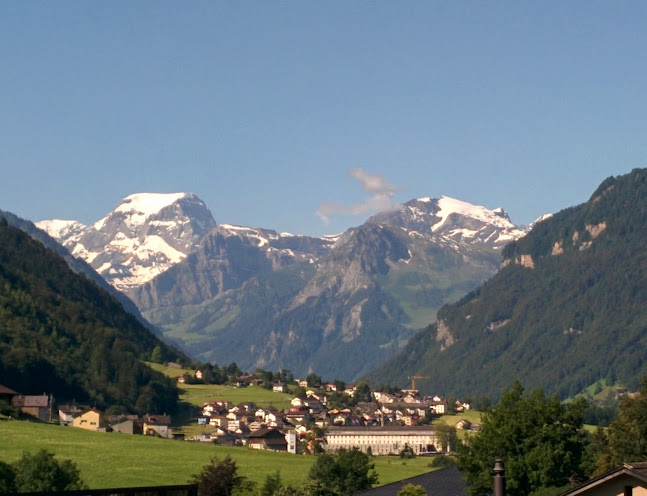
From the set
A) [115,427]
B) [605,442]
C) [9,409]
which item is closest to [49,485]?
[605,442]

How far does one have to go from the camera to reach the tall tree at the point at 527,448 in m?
69.2

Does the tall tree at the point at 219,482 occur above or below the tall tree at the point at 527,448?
above

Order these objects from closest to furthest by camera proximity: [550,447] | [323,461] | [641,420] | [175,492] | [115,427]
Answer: [550,447] < [175,492] < [641,420] < [323,461] < [115,427]

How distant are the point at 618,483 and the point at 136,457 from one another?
10058cm

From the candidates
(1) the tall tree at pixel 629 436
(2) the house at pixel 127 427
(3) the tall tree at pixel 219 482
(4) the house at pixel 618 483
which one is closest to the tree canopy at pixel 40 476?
(3) the tall tree at pixel 219 482

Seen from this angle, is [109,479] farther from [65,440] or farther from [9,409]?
[9,409]

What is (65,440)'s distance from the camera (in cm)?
14962

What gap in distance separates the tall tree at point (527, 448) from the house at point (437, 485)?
26.1 feet

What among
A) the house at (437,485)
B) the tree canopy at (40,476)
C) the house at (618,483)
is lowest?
the house at (618,483)

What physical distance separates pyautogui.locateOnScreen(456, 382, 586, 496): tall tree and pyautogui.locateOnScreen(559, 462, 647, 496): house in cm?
2587

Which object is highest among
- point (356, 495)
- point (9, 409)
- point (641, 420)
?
point (9, 409)

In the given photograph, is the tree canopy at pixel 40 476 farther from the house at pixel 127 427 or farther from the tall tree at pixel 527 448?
the house at pixel 127 427

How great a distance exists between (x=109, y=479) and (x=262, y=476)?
1611cm

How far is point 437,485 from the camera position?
8356cm
